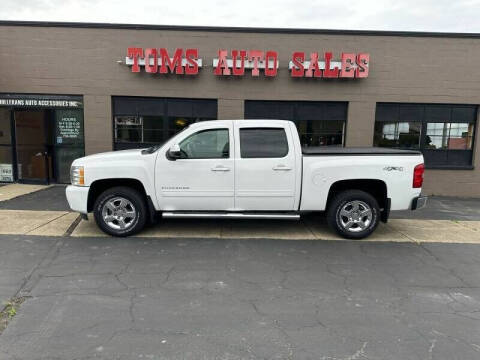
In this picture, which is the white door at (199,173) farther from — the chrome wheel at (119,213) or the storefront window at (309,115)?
the storefront window at (309,115)

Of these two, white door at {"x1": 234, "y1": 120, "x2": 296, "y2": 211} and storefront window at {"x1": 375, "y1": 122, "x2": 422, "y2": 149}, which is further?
storefront window at {"x1": 375, "y1": 122, "x2": 422, "y2": 149}

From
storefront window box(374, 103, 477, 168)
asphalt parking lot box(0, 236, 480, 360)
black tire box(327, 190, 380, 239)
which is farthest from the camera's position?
storefront window box(374, 103, 477, 168)

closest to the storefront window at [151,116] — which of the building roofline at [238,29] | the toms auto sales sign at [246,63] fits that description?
the toms auto sales sign at [246,63]

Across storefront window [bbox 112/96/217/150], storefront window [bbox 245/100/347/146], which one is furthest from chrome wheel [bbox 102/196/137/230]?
storefront window [bbox 245/100/347/146]

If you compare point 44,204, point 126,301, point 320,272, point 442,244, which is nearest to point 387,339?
point 320,272

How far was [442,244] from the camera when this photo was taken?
5.58 m

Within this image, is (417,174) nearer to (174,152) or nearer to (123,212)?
(174,152)

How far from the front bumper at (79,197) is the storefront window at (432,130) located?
336 inches

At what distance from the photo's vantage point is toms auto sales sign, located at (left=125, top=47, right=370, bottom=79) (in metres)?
9.65

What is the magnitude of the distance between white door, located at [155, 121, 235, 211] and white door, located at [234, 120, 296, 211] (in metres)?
0.17

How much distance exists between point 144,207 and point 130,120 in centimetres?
557

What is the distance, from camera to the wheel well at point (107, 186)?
18.4 ft

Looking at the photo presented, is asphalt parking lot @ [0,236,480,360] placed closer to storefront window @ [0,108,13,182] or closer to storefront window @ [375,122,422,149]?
storefront window @ [375,122,422,149]

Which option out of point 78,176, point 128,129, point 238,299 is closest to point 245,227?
point 238,299
